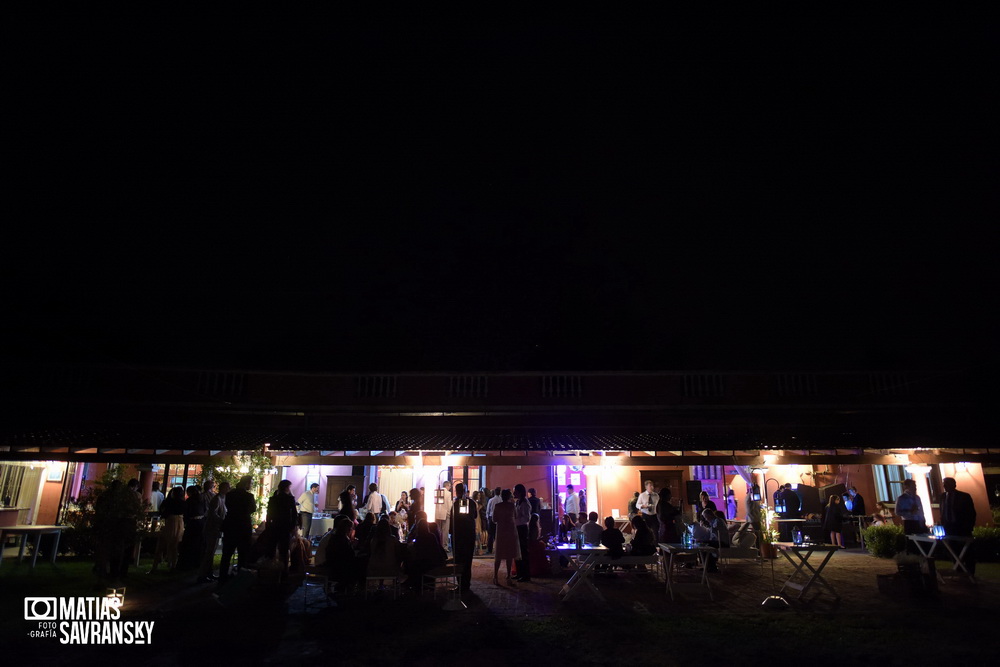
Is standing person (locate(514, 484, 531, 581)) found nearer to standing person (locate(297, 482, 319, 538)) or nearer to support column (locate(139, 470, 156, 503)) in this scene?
standing person (locate(297, 482, 319, 538))

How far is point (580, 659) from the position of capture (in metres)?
5.68

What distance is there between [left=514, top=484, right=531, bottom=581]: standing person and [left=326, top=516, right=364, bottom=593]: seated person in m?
2.82

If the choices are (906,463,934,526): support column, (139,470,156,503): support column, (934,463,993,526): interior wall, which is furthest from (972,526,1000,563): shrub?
(139,470,156,503): support column

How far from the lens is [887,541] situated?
40.3ft

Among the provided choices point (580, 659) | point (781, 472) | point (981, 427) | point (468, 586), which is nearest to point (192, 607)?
point (468, 586)

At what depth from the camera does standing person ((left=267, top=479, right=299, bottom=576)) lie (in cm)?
920

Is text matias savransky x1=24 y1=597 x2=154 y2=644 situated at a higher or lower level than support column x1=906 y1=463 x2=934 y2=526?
lower

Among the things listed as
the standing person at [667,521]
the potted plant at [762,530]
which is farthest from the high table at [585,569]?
the potted plant at [762,530]

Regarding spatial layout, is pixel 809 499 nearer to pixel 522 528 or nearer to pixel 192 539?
pixel 522 528

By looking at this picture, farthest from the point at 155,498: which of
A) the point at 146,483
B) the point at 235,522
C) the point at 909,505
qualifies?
the point at 909,505

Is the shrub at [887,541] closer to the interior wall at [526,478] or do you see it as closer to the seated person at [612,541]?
the seated person at [612,541]

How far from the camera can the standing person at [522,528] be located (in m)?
10.1

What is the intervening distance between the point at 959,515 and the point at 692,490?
20.5ft

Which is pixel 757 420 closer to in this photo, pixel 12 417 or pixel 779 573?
pixel 779 573
